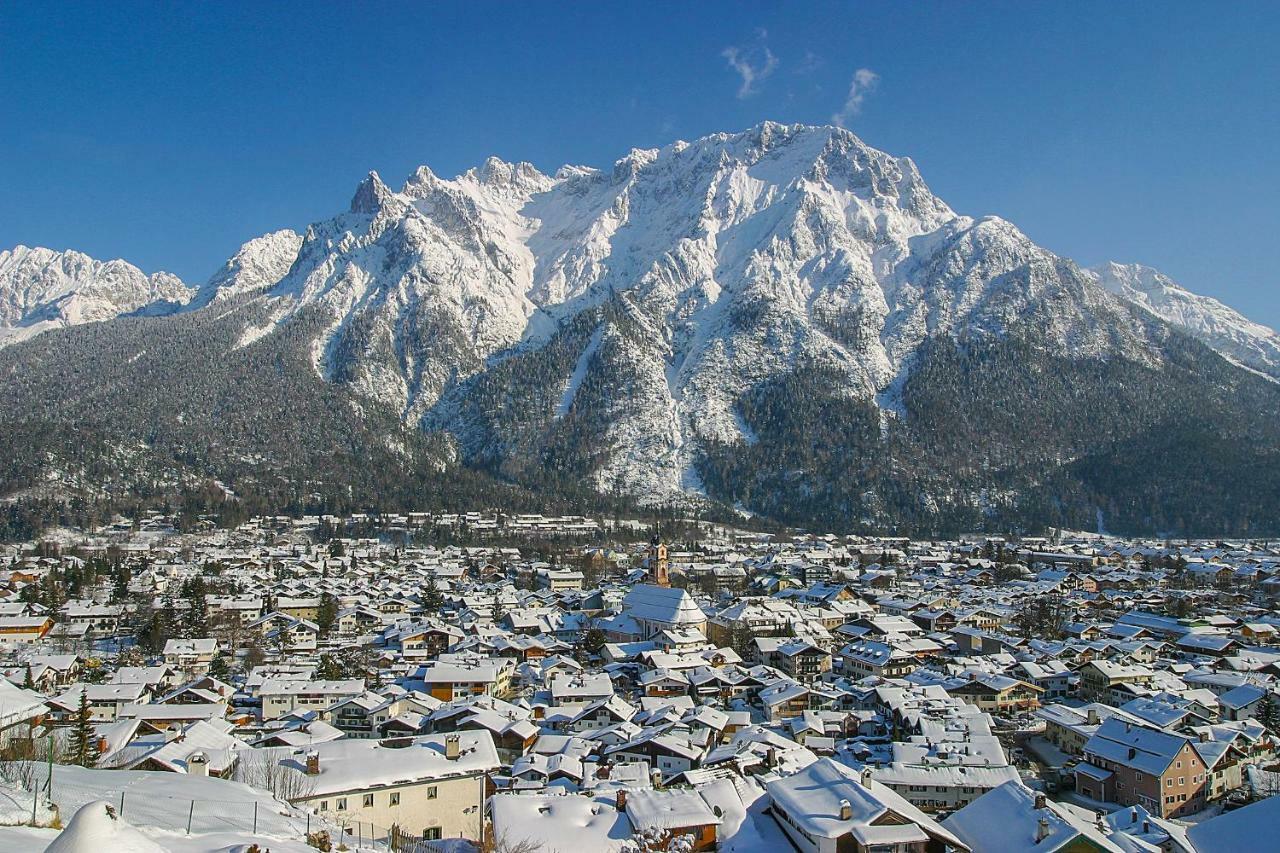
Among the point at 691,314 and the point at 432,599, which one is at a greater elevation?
the point at 691,314

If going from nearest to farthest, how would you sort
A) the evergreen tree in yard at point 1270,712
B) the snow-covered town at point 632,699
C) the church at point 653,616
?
the snow-covered town at point 632,699
the evergreen tree in yard at point 1270,712
the church at point 653,616

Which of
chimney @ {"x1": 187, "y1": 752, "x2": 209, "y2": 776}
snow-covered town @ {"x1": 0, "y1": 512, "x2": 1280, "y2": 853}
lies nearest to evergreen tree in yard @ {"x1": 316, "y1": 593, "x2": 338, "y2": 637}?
snow-covered town @ {"x1": 0, "y1": 512, "x2": 1280, "y2": 853}

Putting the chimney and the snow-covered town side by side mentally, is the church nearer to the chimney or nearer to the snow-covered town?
the snow-covered town

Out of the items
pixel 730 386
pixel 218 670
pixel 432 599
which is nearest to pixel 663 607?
pixel 432 599

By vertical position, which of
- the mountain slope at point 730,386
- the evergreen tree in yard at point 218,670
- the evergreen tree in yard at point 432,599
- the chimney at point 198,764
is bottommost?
the evergreen tree in yard at point 218,670

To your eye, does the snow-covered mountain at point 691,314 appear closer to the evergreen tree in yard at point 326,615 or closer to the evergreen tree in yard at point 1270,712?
the evergreen tree in yard at point 326,615

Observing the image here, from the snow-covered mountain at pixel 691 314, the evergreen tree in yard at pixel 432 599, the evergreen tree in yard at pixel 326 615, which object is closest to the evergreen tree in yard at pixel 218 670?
the evergreen tree in yard at pixel 326 615

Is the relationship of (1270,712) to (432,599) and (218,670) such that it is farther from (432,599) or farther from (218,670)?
(432,599)

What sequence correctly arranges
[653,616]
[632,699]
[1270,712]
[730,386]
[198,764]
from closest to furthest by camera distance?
[198,764] < [1270,712] < [632,699] < [653,616] < [730,386]

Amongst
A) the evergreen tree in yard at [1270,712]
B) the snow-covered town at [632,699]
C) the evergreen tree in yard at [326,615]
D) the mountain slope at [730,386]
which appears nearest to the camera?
the snow-covered town at [632,699]
